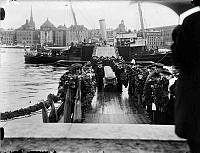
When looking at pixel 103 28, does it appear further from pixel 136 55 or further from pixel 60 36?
pixel 60 36

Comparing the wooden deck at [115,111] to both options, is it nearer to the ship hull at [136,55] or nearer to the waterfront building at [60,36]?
the ship hull at [136,55]

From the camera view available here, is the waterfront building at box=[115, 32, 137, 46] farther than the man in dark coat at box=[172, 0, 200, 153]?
Yes

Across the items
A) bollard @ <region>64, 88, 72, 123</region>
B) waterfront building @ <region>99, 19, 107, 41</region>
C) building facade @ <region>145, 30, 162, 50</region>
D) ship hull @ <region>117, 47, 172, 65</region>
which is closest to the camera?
bollard @ <region>64, 88, 72, 123</region>

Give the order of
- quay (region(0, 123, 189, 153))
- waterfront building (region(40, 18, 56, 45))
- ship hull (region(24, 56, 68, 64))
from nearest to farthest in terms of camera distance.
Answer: quay (region(0, 123, 189, 153))
ship hull (region(24, 56, 68, 64))
waterfront building (region(40, 18, 56, 45))

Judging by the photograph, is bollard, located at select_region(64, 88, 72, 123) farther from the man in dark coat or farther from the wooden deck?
the man in dark coat

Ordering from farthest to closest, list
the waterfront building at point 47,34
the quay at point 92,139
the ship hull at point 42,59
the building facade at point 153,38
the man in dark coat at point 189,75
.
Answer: the waterfront building at point 47,34 → the building facade at point 153,38 → the ship hull at point 42,59 → the quay at point 92,139 → the man in dark coat at point 189,75

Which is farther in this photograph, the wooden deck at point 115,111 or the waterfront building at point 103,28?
the waterfront building at point 103,28

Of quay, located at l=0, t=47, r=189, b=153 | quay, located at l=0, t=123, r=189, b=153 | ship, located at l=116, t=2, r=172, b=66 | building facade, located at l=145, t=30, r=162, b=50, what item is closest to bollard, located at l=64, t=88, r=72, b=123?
quay, located at l=0, t=47, r=189, b=153

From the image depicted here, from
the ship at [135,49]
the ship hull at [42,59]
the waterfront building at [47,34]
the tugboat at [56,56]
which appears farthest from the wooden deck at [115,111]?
the waterfront building at [47,34]

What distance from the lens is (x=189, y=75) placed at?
2.13 m

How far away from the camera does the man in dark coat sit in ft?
6.77

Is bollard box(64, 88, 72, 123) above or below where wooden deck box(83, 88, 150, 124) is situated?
above

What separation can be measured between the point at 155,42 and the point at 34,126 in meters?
108

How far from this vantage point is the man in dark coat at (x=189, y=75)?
206cm
